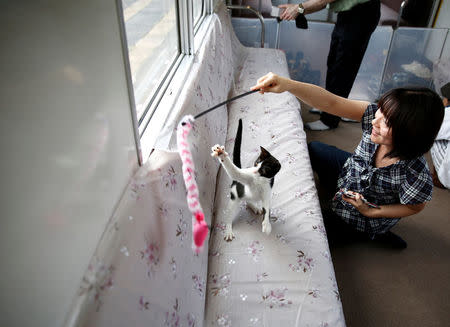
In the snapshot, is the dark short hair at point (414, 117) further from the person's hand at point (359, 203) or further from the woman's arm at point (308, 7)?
the woman's arm at point (308, 7)

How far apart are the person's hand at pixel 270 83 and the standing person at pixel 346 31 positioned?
4.41 ft

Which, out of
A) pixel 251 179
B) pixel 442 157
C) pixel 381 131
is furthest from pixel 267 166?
pixel 442 157

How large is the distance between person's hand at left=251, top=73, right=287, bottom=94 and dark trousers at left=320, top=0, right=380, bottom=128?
1357 mm

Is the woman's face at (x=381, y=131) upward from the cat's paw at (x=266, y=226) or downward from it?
upward

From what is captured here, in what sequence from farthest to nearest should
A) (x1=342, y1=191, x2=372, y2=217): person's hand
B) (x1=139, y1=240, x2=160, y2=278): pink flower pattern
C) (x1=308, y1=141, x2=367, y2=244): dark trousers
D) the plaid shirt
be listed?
(x1=308, y1=141, x2=367, y2=244): dark trousers → (x1=342, y1=191, x2=372, y2=217): person's hand → the plaid shirt → (x1=139, y1=240, x2=160, y2=278): pink flower pattern

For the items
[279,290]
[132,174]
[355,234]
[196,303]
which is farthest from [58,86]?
[355,234]

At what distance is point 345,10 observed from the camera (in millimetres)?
2121

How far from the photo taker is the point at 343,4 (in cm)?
212

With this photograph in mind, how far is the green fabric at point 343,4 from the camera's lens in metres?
2.07

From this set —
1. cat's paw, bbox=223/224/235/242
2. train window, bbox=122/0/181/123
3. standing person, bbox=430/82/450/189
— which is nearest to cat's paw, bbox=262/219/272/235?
cat's paw, bbox=223/224/235/242

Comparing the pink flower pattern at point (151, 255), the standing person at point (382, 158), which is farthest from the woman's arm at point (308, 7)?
the pink flower pattern at point (151, 255)

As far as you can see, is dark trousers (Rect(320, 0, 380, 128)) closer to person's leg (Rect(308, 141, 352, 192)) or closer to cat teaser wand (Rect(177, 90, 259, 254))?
person's leg (Rect(308, 141, 352, 192))

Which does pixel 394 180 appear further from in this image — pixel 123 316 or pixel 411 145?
pixel 123 316

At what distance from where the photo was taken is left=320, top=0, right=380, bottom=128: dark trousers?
214 cm
